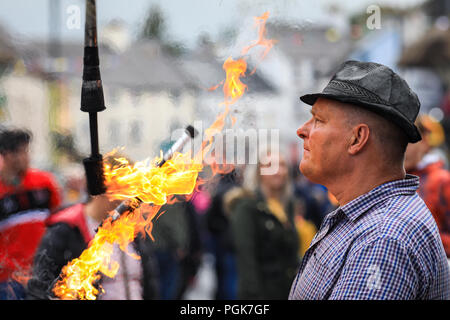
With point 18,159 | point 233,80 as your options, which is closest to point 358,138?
point 233,80

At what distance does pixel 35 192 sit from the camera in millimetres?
3582

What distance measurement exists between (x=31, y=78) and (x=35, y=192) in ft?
3.97

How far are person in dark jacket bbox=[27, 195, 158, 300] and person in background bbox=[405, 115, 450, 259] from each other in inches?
86.4

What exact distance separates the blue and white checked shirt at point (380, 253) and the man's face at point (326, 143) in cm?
15

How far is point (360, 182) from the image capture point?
5.20ft

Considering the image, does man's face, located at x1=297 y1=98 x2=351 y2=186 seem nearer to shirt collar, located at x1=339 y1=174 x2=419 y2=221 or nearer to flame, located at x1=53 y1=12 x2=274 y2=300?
shirt collar, located at x1=339 y1=174 x2=419 y2=221

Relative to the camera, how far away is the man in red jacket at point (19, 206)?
7.87 feet

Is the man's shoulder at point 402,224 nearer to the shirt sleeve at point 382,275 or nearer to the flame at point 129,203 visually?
the shirt sleeve at point 382,275

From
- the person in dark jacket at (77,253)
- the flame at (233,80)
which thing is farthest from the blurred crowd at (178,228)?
the flame at (233,80)

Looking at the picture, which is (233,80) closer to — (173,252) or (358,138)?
(358,138)

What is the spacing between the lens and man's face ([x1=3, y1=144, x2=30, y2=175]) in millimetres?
2650

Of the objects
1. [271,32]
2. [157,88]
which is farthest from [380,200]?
[157,88]

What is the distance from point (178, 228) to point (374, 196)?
3.37m

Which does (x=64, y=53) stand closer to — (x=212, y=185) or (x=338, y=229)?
(x=212, y=185)
